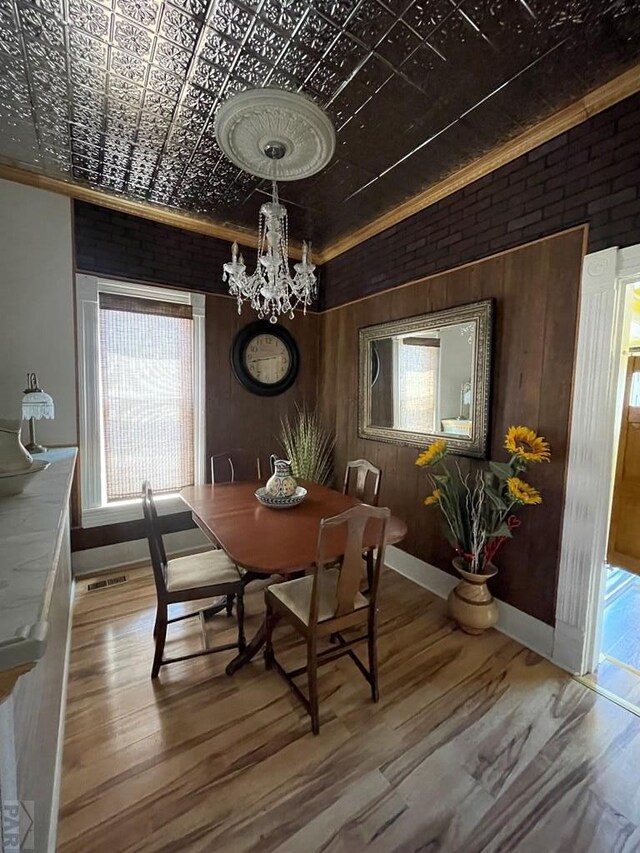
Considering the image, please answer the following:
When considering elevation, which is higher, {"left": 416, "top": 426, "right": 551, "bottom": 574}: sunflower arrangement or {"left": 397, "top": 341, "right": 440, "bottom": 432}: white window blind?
{"left": 397, "top": 341, "right": 440, "bottom": 432}: white window blind

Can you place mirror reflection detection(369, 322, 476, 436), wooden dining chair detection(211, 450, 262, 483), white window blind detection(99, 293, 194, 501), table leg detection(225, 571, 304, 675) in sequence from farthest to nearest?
1. wooden dining chair detection(211, 450, 262, 483)
2. white window blind detection(99, 293, 194, 501)
3. mirror reflection detection(369, 322, 476, 436)
4. table leg detection(225, 571, 304, 675)

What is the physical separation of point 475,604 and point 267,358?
2.75 meters

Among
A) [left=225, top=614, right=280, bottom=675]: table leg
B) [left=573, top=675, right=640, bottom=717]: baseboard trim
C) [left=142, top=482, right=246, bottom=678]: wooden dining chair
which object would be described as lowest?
[left=573, top=675, right=640, bottom=717]: baseboard trim

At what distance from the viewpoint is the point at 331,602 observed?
1.77 meters

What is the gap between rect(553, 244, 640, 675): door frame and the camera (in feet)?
5.86

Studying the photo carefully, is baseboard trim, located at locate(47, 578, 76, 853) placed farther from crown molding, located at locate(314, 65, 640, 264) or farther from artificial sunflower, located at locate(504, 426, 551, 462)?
crown molding, located at locate(314, 65, 640, 264)

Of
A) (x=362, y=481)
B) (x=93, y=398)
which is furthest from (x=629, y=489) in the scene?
(x=93, y=398)

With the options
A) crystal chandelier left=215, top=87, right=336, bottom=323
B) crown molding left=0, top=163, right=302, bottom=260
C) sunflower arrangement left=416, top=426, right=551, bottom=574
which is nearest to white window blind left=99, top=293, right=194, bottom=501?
crown molding left=0, top=163, right=302, bottom=260

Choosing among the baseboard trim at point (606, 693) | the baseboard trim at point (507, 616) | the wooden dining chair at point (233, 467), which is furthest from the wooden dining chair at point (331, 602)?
the wooden dining chair at point (233, 467)

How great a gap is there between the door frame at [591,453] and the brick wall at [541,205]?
19 cm

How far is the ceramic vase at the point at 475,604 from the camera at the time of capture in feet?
7.19

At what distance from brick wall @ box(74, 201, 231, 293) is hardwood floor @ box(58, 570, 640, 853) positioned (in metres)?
2.72

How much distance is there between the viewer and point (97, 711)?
5.50ft

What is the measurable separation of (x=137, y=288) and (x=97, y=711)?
2.86 m
